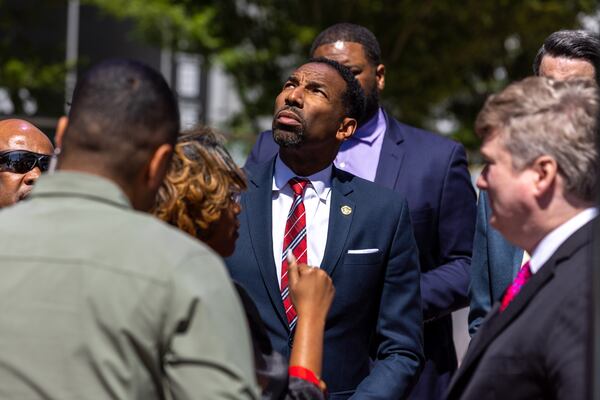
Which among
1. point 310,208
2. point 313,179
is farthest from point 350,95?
point 310,208

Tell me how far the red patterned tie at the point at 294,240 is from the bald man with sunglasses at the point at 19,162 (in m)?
1.10

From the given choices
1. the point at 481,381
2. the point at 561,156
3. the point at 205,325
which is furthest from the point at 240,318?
the point at 561,156

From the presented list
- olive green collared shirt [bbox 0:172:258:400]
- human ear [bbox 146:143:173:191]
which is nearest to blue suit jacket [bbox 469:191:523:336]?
human ear [bbox 146:143:173:191]

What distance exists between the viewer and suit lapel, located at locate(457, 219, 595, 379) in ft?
8.82

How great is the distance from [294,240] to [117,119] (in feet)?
5.76

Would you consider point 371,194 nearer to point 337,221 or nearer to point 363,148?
point 337,221

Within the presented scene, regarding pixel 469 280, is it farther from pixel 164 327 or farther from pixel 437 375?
pixel 164 327

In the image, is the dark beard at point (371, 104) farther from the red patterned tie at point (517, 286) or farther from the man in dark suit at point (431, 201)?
the red patterned tie at point (517, 286)

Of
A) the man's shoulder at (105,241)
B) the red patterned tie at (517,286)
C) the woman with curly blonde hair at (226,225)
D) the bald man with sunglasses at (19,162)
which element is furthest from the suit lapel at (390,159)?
the man's shoulder at (105,241)

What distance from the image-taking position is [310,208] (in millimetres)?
4172

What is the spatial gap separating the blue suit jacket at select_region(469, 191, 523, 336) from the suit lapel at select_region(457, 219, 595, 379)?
4.86 ft

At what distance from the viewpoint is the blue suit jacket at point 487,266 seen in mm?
4230

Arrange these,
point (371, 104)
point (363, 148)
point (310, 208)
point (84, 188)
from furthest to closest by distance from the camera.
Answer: point (371, 104) < point (363, 148) < point (310, 208) < point (84, 188)

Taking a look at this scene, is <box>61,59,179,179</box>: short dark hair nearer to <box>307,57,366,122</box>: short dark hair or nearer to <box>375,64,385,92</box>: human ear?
<box>307,57,366,122</box>: short dark hair
